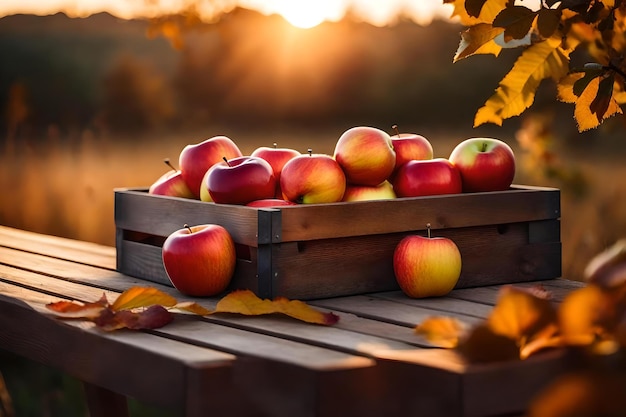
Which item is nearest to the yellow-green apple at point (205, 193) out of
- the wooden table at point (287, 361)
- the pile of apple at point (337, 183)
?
the pile of apple at point (337, 183)

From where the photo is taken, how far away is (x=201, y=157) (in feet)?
6.66

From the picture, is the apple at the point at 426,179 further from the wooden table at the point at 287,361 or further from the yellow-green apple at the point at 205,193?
the yellow-green apple at the point at 205,193

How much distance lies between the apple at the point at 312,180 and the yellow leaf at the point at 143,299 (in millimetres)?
419

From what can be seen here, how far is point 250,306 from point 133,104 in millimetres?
9682

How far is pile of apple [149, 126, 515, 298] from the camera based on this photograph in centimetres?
176

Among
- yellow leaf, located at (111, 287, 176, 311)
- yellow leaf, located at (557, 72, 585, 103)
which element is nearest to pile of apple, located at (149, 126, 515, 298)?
yellow leaf, located at (111, 287, 176, 311)

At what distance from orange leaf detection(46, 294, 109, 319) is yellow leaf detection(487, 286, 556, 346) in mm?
835

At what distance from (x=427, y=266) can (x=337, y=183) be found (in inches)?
10.4

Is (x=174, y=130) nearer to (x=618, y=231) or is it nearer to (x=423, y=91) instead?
(x=423, y=91)

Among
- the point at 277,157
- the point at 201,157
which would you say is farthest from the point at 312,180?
the point at 201,157

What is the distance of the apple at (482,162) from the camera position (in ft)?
6.66

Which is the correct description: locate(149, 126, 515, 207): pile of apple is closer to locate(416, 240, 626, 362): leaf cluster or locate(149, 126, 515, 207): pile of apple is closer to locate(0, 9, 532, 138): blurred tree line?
locate(416, 240, 626, 362): leaf cluster

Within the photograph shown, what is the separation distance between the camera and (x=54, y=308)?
1.53 metres

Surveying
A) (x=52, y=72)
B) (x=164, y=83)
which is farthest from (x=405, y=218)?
(x=52, y=72)
